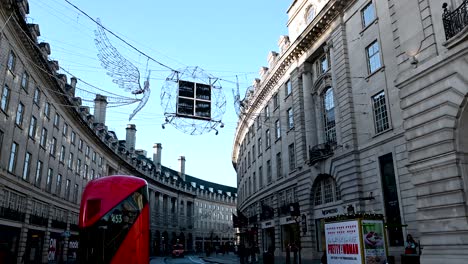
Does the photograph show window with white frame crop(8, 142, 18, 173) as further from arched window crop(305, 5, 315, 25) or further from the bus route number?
arched window crop(305, 5, 315, 25)

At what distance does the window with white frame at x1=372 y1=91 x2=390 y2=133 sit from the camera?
23.9 metres

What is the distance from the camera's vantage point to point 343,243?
14758 millimetres

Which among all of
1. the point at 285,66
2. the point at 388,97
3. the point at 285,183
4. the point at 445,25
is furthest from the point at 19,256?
the point at 445,25

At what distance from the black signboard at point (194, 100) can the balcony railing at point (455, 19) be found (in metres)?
8.72

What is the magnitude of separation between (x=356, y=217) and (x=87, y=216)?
8.84 meters

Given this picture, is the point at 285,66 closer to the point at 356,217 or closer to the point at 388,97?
the point at 388,97

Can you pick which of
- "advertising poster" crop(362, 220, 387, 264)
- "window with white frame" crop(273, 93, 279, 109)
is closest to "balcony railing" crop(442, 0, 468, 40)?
"advertising poster" crop(362, 220, 387, 264)

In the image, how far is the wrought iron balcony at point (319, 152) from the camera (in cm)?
2889

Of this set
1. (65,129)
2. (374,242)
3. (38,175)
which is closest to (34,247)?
(38,175)

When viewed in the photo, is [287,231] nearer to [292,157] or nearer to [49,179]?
[292,157]

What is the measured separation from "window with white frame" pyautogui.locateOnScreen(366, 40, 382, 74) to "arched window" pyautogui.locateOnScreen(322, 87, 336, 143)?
493cm

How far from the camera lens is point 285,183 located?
1474 inches

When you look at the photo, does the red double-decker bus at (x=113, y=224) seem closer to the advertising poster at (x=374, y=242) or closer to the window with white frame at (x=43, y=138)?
the advertising poster at (x=374, y=242)

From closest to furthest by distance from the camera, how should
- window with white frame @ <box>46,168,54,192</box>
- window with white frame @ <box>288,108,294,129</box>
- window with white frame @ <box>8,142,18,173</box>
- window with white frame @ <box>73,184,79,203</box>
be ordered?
1. window with white frame @ <box>8,142,18,173</box>
2. window with white frame @ <box>288,108,294,129</box>
3. window with white frame @ <box>46,168,54,192</box>
4. window with white frame @ <box>73,184,79,203</box>
